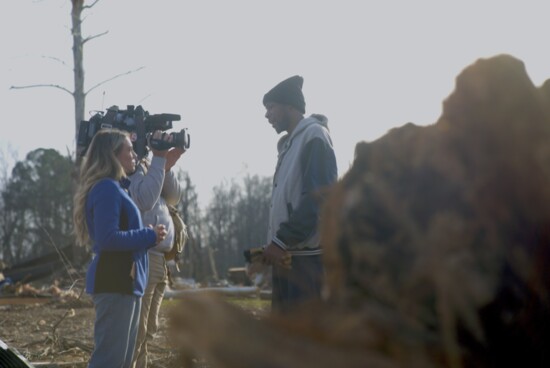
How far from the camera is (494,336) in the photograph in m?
1.63

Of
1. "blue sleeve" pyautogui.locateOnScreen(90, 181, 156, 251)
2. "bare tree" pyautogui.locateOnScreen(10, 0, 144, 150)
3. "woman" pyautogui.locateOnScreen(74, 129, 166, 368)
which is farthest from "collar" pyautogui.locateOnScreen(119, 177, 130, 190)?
"bare tree" pyautogui.locateOnScreen(10, 0, 144, 150)

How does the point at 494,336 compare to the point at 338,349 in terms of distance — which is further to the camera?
the point at 494,336

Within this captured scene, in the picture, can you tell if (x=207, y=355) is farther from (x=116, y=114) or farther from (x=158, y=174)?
(x=116, y=114)

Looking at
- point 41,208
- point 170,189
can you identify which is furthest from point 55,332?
point 41,208

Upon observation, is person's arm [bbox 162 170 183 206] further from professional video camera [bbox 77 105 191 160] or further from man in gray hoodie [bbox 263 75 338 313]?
man in gray hoodie [bbox 263 75 338 313]

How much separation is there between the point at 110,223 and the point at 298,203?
1085 mm

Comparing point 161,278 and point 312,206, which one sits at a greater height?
point 312,206

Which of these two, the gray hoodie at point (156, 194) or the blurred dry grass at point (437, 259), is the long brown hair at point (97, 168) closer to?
the gray hoodie at point (156, 194)

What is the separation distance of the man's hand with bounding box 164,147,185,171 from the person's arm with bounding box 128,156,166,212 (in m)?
0.41

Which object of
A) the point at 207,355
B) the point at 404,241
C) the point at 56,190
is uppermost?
the point at 56,190

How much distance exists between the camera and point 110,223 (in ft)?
14.8

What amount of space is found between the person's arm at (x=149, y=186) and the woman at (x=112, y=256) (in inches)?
23.0

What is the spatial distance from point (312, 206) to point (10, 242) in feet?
179

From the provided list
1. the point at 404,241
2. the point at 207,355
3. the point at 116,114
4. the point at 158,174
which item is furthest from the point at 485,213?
the point at 116,114
